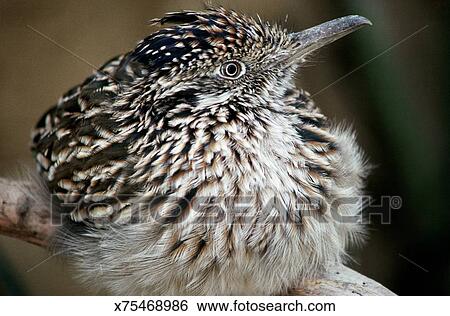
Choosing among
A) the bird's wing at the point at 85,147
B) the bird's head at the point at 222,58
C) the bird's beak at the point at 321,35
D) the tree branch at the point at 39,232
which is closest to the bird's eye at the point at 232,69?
the bird's head at the point at 222,58

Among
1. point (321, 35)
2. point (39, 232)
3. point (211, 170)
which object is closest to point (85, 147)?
point (39, 232)

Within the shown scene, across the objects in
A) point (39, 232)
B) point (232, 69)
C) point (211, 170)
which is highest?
point (232, 69)

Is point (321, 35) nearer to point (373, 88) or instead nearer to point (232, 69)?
point (232, 69)

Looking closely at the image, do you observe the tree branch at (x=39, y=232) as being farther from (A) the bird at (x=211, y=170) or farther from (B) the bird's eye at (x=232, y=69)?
(B) the bird's eye at (x=232, y=69)

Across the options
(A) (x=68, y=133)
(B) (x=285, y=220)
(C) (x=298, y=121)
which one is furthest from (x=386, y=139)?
(A) (x=68, y=133)

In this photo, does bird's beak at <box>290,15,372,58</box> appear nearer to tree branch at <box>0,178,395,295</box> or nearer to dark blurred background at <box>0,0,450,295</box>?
dark blurred background at <box>0,0,450,295</box>

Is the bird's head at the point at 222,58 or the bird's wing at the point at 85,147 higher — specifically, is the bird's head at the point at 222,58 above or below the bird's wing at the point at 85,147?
above
